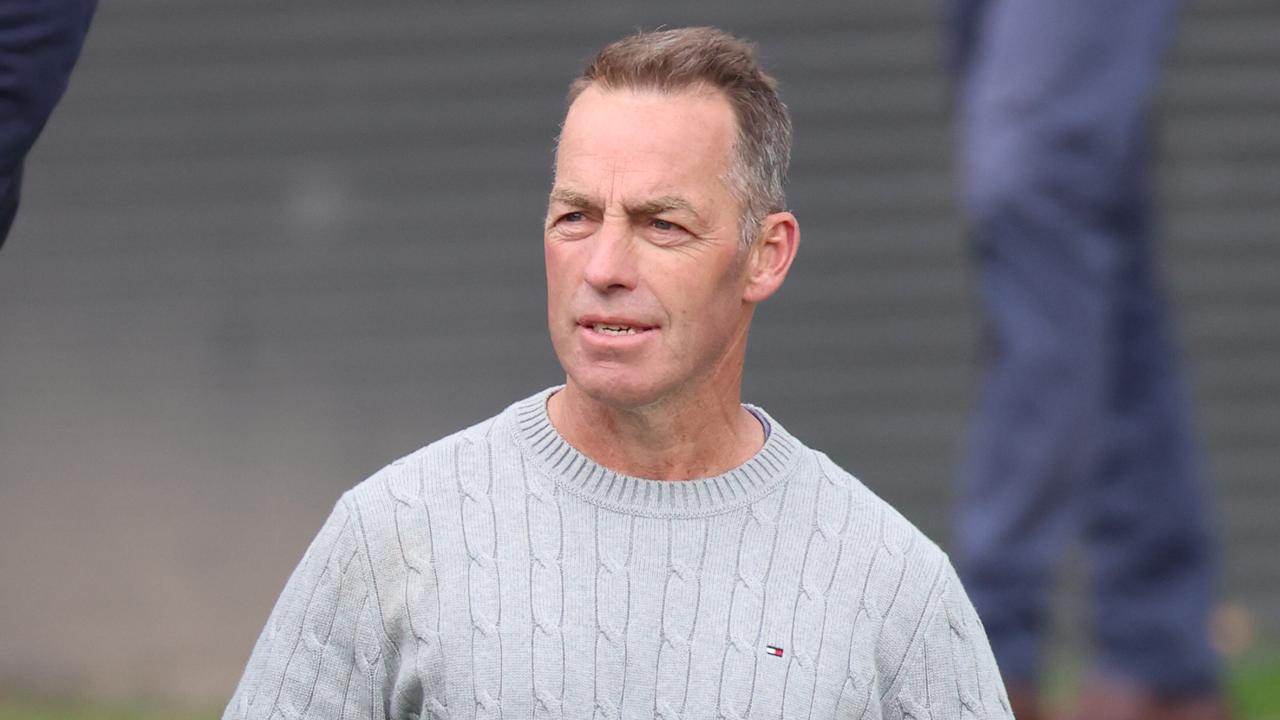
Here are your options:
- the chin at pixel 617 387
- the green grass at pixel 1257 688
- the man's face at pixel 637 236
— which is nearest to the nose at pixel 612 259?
the man's face at pixel 637 236

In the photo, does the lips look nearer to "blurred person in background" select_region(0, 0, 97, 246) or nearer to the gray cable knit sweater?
the gray cable knit sweater

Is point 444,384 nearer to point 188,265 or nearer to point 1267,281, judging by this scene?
point 188,265

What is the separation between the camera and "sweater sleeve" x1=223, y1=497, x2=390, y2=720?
2.68m

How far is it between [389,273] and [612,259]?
5.24m

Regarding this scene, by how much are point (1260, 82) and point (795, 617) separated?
5.50 metres

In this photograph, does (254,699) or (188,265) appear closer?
(254,699)

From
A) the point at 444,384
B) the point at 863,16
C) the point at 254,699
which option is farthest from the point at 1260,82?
the point at 254,699

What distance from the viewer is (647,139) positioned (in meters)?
2.64

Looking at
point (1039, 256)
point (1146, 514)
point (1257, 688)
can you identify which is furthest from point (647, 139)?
point (1257, 688)

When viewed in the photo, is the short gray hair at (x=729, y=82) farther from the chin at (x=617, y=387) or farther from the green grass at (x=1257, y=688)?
the green grass at (x=1257, y=688)

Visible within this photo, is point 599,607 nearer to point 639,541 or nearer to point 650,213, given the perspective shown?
point 639,541

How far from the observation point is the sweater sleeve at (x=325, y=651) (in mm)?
2676

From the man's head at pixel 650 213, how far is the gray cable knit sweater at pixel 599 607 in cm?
19

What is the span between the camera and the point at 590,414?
2.80 m
